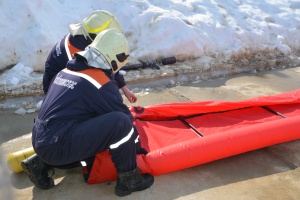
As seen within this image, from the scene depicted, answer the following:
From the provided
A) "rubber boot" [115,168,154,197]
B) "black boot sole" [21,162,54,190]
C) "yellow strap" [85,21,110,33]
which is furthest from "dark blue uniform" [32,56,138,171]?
"yellow strap" [85,21,110,33]

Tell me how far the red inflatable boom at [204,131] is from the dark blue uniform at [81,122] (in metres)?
0.28

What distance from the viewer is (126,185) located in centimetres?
252

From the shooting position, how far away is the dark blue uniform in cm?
235

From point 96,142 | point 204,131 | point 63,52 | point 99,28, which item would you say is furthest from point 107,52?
point 204,131

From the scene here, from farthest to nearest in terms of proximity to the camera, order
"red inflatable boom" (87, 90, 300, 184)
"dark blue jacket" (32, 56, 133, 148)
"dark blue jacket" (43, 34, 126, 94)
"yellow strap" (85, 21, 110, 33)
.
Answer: "dark blue jacket" (43, 34, 126, 94)
"yellow strap" (85, 21, 110, 33)
"red inflatable boom" (87, 90, 300, 184)
"dark blue jacket" (32, 56, 133, 148)

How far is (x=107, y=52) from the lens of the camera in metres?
2.42

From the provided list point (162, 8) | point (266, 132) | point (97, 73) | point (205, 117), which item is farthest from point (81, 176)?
point (162, 8)

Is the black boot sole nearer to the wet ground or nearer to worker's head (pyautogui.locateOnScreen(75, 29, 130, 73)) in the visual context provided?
the wet ground

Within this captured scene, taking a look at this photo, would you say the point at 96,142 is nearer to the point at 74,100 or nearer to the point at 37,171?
the point at 74,100

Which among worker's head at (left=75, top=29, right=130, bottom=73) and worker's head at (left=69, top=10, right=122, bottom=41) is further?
worker's head at (left=69, top=10, right=122, bottom=41)

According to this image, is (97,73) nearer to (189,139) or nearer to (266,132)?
(189,139)

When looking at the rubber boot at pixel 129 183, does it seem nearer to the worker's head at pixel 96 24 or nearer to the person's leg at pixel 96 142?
the person's leg at pixel 96 142

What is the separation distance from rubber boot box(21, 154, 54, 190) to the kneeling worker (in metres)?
0.13

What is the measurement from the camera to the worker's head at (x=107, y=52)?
7.75 feet
